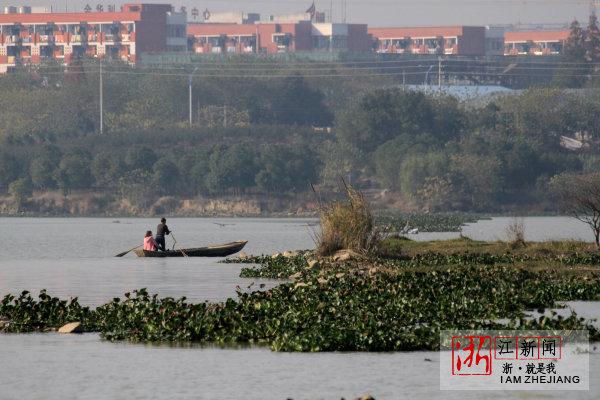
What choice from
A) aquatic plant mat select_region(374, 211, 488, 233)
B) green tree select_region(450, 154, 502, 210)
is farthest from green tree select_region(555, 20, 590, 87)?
aquatic plant mat select_region(374, 211, 488, 233)

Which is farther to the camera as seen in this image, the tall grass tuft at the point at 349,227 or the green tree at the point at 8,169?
the green tree at the point at 8,169

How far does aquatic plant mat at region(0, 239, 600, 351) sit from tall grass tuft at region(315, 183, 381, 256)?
18.1 feet

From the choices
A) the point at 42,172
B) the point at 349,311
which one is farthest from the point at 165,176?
the point at 349,311

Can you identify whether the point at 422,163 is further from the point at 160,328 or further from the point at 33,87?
the point at 160,328

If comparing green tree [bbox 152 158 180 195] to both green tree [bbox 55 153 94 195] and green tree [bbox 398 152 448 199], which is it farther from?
green tree [bbox 398 152 448 199]

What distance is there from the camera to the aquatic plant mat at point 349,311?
2872 centimetres

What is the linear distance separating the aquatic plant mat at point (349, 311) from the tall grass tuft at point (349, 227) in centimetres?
553

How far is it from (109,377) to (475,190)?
10562 centimetres

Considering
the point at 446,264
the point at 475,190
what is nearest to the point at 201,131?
the point at 475,190

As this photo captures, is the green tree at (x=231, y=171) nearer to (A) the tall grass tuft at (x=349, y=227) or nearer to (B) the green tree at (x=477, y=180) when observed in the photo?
(B) the green tree at (x=477, y=180)

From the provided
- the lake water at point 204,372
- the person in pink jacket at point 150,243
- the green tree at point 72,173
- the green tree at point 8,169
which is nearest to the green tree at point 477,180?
the green tree at point 72,173

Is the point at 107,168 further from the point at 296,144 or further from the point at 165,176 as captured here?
Result: the point at 296,144

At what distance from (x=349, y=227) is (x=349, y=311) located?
16437mm

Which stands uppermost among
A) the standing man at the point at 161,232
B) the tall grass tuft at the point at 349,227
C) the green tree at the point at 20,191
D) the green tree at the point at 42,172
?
the tall grass tuft at the point at 349,227
